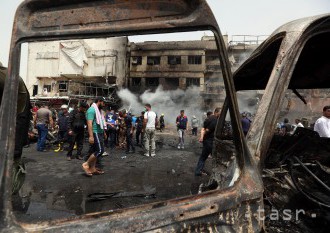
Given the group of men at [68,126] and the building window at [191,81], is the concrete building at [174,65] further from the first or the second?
the group of men at [68,126]

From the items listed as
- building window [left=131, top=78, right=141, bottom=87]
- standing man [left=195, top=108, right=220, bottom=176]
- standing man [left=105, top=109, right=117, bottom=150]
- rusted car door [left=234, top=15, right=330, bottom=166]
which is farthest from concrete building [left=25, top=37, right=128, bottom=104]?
rusted car door [left=234, top=15, right=330, bottom=166]

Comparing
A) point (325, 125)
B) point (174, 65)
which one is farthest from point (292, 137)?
point (174, 65)

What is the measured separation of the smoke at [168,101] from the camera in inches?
1390

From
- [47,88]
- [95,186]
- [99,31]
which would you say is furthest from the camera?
[47,88]

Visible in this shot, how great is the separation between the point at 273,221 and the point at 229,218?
2.91 ft

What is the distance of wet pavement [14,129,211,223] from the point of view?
4457mm

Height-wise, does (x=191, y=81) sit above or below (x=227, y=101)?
above

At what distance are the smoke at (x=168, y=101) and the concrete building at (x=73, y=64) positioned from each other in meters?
3.02

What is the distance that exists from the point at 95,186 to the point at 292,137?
416 cm

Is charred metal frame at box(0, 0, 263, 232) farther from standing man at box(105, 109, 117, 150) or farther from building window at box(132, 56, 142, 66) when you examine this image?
building window at box(132, 56, 142, 66)

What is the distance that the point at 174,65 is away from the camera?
38.4 meters

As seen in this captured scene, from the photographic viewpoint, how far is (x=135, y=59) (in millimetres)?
39438

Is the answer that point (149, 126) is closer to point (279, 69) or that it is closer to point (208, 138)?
point (208, 138)

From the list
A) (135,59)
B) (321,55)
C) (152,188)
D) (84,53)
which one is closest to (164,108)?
(135,59)
